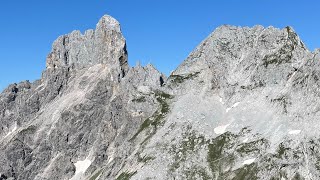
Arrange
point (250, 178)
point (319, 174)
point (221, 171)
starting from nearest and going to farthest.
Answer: point (319, 174), point (250, 178), point (221, 171)

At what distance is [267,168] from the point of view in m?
182

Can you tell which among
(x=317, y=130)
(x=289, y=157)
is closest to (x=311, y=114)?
(x=317, y=130)

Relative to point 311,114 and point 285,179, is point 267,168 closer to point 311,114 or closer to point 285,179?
point 285,179

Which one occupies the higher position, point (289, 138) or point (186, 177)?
point (186, 177)

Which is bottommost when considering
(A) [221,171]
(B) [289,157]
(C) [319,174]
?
(C) [319,174]

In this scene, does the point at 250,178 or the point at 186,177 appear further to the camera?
the point at 186,177

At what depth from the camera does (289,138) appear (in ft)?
620

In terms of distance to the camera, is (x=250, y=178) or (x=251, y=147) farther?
(x=251, y=147)

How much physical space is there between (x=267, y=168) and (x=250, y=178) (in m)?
7.06

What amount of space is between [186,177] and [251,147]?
28006 mm

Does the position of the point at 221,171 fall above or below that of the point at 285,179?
above

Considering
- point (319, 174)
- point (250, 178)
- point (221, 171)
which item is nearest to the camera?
point (319, 174)

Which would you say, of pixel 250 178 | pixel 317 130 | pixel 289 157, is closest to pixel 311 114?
pixel 317 130

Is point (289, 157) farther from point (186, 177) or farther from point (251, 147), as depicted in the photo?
point (186, 177)
